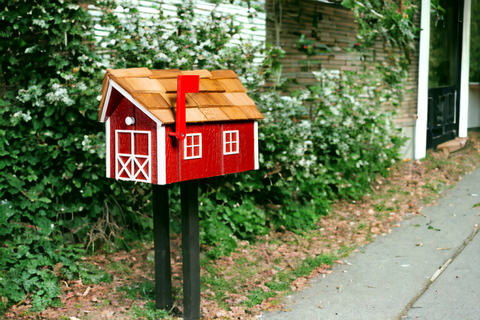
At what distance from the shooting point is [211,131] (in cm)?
348

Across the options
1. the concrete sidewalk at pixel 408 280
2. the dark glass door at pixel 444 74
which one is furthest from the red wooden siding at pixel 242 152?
the dark glass door at pixel 444 74

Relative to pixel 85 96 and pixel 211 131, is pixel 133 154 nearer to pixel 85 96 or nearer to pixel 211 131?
pixel 211 131

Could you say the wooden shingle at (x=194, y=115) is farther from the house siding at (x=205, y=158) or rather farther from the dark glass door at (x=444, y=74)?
the dark glass door at (x=444, y=74)

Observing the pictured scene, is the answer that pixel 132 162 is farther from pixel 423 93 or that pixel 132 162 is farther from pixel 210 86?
pixel 423 93

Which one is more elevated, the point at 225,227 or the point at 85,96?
the point at 85,96

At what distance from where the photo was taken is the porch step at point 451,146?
34.0 ft

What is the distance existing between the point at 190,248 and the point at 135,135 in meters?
0.89

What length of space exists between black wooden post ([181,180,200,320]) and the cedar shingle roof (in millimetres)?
528

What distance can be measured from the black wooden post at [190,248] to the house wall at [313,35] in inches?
167

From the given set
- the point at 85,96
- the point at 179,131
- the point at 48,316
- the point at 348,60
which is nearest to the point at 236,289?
the point at 48,316

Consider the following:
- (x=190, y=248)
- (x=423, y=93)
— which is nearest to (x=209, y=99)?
(x=190, y=248)

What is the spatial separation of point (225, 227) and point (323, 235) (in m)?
1.26

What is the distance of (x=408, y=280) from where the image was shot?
4.65 m

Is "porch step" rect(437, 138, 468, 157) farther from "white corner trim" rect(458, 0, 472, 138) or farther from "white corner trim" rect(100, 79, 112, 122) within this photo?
"white corner trim" rect(100, 79, 112, 122)
